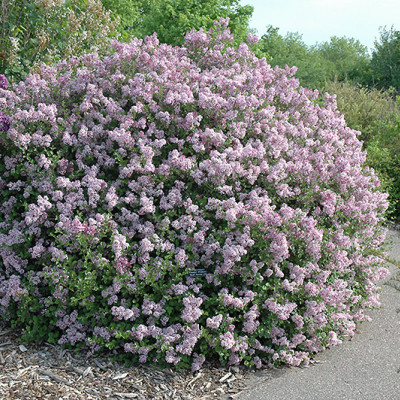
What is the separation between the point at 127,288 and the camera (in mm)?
4203

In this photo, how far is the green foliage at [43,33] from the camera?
720 cm

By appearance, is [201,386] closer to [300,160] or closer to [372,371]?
[372,371]

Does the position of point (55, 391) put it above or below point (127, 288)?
below

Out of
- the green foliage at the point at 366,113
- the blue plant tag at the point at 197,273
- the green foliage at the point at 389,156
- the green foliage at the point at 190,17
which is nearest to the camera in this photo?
the blue plant tag at the point at 197,273

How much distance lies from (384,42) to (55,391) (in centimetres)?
3153

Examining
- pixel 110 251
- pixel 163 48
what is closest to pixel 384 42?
pixel 163 48

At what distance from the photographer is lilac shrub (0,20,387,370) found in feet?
14.0

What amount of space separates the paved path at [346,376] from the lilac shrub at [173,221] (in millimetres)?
150

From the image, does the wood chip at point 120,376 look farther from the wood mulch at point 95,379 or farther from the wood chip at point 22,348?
the wood chip at point 22,348

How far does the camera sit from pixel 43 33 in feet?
23.8

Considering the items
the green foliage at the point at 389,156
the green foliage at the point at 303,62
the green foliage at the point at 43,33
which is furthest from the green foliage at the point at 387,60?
the green foliage at the point at 43,33

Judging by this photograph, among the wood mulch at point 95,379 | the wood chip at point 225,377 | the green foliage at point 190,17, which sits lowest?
the wood mulch at point 95,379

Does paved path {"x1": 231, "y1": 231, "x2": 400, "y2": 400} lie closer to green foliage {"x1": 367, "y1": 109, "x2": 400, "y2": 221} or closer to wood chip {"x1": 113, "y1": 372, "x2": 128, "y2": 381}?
wood chip {"x1": 113, "y1": 372, "x2": 128, "y2": 381}

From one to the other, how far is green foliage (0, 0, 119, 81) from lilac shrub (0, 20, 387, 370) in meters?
1.86
